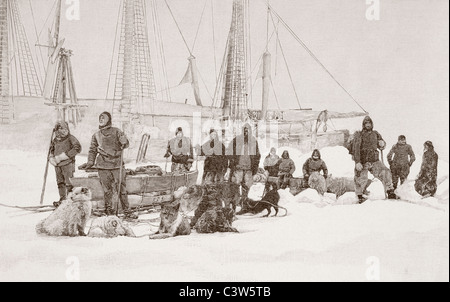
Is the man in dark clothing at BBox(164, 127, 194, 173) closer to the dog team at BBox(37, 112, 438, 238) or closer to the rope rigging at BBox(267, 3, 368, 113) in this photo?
the dog team at BBox(37, 112, 438, 238)

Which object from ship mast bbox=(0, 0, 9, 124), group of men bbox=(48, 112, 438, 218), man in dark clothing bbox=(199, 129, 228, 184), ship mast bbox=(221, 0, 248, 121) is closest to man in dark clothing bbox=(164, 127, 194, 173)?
group of men bbox=(48, 112, 438, 218)

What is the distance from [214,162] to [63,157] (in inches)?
54.3

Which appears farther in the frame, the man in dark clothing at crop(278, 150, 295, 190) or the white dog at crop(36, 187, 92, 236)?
the man in dark clothing at crop(278, 150, 295, 190)

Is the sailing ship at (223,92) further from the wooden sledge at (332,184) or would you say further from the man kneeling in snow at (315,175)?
the wooden sledge at (332,184)

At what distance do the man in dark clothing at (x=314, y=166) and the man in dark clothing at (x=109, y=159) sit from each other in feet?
5.38

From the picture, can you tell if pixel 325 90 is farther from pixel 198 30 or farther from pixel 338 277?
pixel 338 277

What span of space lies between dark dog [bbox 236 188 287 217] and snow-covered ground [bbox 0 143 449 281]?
59 millimetres

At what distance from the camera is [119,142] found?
4410 millimetres

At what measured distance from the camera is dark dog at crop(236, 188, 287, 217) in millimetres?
4520

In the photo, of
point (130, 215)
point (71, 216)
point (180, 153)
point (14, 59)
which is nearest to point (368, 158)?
point (180, 153)

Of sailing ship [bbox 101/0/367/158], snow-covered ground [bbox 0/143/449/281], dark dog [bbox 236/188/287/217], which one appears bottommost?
snow-covered ground [bbox 0/143/449/281]

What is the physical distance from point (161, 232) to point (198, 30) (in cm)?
194

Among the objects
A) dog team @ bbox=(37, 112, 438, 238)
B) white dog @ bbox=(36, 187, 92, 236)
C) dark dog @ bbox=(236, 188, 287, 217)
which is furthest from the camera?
dark dog @ bbox=(236, 188, 287, 217)

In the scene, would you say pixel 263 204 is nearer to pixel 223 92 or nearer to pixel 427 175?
pixel 223 92
